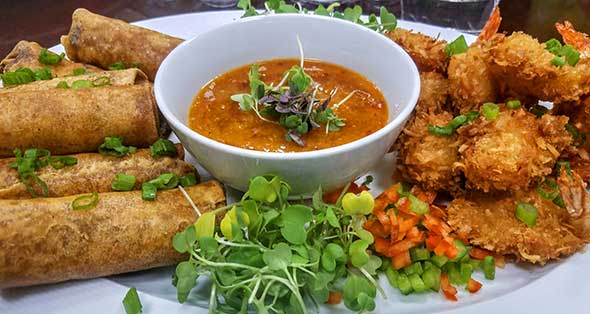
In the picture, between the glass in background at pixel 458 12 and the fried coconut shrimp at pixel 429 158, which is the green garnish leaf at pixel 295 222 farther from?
the glass in background at pixel 458 12

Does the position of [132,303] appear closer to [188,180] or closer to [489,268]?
[188,180]

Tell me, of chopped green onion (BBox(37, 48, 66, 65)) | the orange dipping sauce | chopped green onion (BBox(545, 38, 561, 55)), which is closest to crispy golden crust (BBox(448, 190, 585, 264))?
the orange dipping sauce

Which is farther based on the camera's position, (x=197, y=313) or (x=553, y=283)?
(x=553, y=283)

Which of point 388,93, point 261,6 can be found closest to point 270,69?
point 388,93

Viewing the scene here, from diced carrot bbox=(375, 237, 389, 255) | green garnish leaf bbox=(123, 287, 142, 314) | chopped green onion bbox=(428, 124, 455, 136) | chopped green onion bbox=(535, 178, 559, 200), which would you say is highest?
green garnish leaf bbox=(123, 287, 142, 314)

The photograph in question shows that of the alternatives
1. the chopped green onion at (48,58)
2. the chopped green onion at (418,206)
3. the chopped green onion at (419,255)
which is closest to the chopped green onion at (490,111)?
the chopped green onion at (418,206)

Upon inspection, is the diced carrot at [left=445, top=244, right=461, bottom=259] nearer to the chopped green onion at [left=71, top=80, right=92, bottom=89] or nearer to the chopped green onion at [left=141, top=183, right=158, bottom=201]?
the chopped green onion at [left=141, top=183, right=158, bottom=201]

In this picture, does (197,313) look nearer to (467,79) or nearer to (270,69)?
(270,69)
